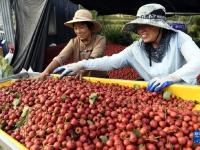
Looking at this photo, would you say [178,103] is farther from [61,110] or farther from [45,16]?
[45,16]

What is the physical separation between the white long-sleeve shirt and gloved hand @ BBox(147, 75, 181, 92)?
41mm

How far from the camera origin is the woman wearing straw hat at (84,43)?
2875 mm

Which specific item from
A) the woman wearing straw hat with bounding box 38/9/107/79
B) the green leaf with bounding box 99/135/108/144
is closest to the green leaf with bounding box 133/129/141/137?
the green leaf with bounding box 99/135/108/144

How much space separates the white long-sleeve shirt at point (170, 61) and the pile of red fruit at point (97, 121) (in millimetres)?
248

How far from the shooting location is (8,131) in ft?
5.78

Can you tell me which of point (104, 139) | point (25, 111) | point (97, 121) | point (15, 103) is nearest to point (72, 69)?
point (15, 103)

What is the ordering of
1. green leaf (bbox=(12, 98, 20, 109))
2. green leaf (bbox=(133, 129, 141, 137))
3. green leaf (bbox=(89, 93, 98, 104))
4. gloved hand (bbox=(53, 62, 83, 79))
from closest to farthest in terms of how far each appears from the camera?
green leaf (bbox=(133, 129, 141, 137)) < green leaf (bbox=(89, 93, 98, 104)) < green leaf (bbox=(12, 98, 20, 109)) < gloved hand (bbox=(53, 62, 83, 79))

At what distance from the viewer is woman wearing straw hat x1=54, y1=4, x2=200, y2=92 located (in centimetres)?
210

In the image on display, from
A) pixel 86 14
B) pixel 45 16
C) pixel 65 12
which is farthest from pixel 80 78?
pixel 65 12

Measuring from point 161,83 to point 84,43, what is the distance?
120cm

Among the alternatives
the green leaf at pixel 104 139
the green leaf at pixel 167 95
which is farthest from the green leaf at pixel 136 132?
the green leaf at pixel 167 95

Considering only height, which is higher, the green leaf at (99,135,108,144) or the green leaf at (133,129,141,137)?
the green leaf at (133,129,141,137)

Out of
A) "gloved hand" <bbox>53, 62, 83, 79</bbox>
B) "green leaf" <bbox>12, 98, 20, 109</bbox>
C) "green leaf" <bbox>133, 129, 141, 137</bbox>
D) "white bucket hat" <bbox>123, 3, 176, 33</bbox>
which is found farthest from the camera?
"gloved hand" <bbox>53, 62, 83, 79</bbox>

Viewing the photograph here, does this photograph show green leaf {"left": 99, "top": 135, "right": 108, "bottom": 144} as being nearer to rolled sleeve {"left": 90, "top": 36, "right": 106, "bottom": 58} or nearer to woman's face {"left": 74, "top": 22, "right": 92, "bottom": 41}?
rolled sleeve {"left": 90, "top": 36, "right": 106, "bottom": 58}
